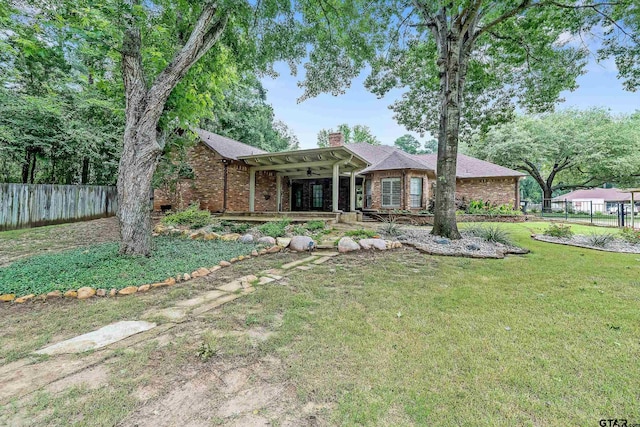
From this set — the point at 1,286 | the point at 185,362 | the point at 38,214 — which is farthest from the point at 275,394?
the point at 38,214

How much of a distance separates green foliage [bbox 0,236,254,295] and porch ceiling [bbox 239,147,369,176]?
6131mm

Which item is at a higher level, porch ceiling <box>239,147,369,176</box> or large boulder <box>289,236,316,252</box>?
porch ceiling <box>239,147,369,176</box>

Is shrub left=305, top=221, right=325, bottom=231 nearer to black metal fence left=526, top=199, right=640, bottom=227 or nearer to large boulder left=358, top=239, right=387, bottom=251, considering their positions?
large boulder left=358, top=239, right=387, bottom=251

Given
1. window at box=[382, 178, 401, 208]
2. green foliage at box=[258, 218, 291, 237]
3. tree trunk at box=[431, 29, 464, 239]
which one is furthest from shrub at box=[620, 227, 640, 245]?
green foliage at box=[258, 218, 291, 237]

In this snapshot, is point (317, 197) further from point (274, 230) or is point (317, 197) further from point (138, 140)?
point (138, 140)

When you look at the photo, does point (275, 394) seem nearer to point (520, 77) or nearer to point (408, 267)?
point (408, 267)

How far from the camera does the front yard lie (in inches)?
63.2

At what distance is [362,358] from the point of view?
84.9 inches

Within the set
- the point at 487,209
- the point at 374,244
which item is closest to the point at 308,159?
the point at 374,244

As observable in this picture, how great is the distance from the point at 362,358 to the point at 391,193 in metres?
14.9

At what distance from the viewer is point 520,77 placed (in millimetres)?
10383

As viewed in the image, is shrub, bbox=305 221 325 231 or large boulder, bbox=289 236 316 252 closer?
large boulder, bbox=289 236 316 252

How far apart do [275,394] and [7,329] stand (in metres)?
3.07

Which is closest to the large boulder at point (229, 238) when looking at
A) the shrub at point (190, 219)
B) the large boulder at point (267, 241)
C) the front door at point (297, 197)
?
the large boulder at point (267, 241)
